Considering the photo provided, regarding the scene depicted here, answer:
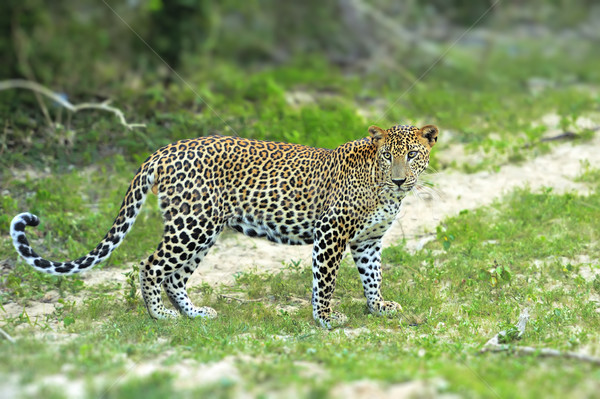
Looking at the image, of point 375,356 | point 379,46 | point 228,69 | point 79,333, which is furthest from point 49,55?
point 375,356

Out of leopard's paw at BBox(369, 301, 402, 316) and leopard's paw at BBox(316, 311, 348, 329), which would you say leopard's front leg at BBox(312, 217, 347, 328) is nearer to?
leopard's paw at BBox(316, 311, 348, 329)

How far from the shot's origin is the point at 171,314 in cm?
795

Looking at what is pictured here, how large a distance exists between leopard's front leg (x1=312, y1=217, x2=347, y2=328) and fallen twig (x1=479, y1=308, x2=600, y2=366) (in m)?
1.78

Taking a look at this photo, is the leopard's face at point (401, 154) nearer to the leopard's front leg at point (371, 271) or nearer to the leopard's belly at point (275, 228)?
the leopard's front leg at point (371, 271)

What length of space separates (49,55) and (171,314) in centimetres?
1102

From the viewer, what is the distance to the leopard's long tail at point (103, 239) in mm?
7004

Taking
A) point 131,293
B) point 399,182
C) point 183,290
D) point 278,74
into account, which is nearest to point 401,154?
point 399,182

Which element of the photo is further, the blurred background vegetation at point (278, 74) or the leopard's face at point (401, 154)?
the blurred background vegetation at point (278, 74)

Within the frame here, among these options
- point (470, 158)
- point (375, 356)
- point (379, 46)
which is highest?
point (379, 46)

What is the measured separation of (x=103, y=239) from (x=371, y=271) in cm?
301

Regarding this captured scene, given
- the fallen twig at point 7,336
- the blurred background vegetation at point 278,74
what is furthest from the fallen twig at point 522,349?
the blurred background vegetation at point 278,74

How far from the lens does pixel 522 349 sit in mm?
6316

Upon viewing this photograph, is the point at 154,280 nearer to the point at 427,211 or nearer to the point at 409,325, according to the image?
the point at 409,325

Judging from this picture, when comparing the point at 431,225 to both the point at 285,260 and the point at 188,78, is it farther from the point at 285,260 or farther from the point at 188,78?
the point at 188,78
